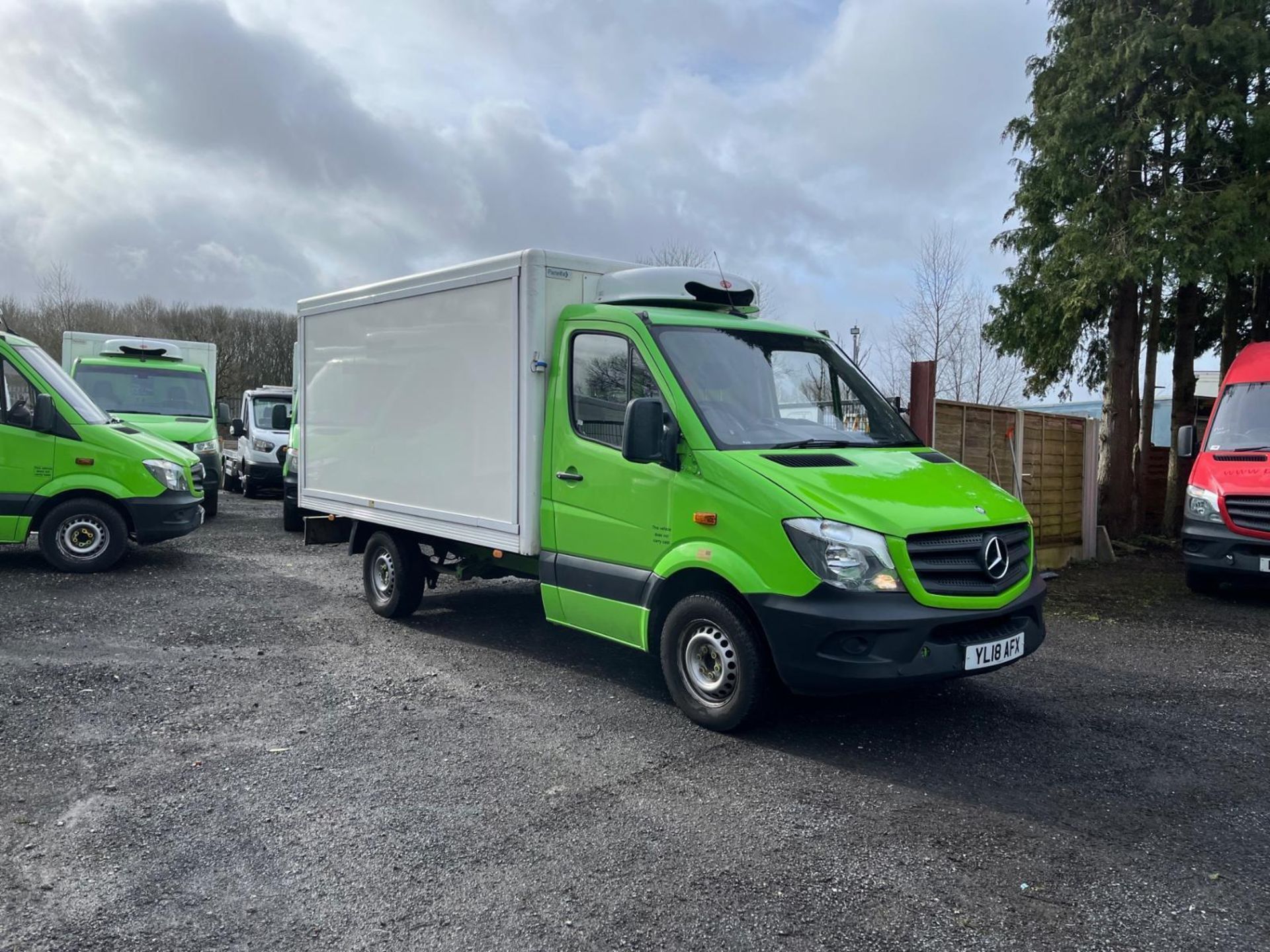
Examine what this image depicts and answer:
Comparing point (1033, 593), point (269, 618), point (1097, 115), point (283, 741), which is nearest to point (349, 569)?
point (269, 618)

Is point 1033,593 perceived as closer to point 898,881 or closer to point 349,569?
point 898,881

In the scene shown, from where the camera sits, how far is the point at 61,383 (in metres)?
10.1

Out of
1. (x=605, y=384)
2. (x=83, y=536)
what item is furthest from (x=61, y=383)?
(x=605, y=384)

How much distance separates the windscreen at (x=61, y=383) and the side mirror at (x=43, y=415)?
0.91 ft

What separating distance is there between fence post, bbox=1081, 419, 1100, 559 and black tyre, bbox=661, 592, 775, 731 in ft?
29.4

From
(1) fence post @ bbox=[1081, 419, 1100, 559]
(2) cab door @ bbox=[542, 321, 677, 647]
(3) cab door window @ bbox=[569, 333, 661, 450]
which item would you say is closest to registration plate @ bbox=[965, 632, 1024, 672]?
(2) cab door @ bbox=[542, 321, 677, 647]

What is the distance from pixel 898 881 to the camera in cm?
363

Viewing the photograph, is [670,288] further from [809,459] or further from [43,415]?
[43,415]

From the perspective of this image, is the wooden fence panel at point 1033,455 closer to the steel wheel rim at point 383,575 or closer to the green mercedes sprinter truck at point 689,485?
the green mercedes sprinter truck at point 689,485

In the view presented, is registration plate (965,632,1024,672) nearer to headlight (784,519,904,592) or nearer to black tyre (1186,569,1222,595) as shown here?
headlight (784,519,904,592)

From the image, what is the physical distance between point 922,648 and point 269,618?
222 inches

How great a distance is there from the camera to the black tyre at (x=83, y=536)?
380 inches

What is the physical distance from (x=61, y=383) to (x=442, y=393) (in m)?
5.66

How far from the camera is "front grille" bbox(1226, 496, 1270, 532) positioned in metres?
9.10
